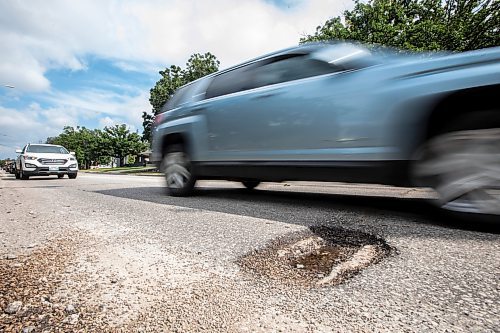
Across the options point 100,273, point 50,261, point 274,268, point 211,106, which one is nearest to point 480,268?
point 274,268

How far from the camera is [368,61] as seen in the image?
270 cm

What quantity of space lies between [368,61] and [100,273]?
2.68 metres

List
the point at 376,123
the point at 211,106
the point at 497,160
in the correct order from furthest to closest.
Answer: the point at 211,106
the point at 376,123
the point at 497,160

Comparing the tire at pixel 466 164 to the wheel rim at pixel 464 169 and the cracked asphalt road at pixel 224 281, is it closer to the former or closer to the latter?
the wheel rim at pixel 464 169

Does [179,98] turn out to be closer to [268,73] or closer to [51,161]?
[268,73]

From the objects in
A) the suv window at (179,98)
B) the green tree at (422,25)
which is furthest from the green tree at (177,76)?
the suv window at (179,98)

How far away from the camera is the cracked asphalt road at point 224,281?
3.30ft

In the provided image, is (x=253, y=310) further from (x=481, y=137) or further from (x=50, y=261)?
(x=481, y=137)

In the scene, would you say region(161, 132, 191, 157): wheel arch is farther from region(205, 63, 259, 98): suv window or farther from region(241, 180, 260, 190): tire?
region(241, 180, 260, 190): tire

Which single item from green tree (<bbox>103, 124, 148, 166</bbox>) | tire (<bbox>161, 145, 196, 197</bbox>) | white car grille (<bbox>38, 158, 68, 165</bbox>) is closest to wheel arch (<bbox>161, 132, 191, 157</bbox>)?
tire (<bbox>161, 145, 196, 197</bbox>)

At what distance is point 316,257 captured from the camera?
65.2 inches

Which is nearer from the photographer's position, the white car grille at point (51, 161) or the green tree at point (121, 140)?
the white car grille at point (51, 161)

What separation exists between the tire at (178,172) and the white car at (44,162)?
776 cm

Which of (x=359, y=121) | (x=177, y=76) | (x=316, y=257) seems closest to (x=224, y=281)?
(x=316, y=257)
